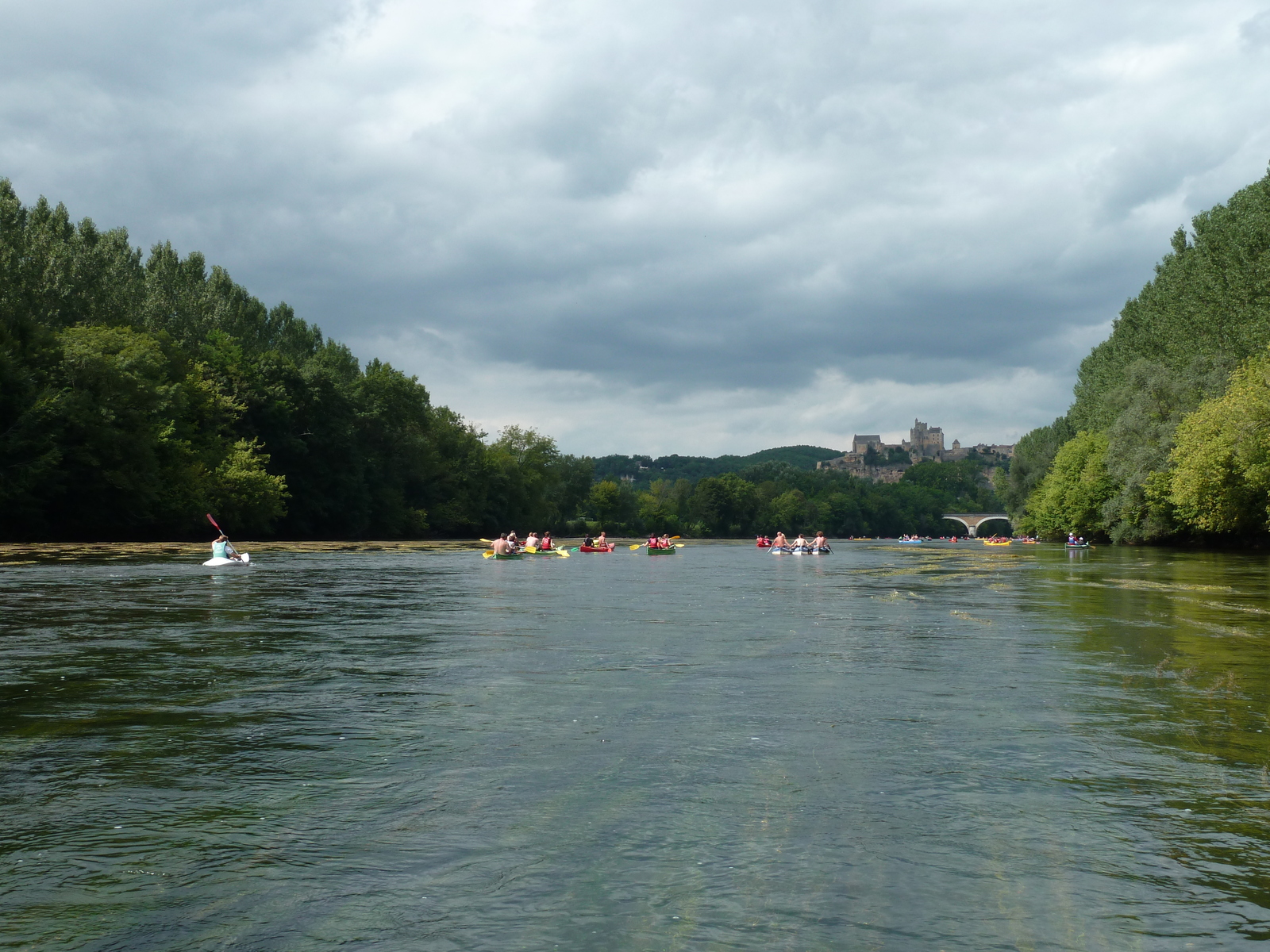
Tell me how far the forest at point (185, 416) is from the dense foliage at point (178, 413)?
131 millimetres

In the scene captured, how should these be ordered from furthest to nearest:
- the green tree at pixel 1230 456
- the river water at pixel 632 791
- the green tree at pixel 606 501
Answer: the green tree at pixel 606 501 < the green tree at pixel 1230 456 < the river water at pixel 632 791

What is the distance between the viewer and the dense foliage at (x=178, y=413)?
56875mm

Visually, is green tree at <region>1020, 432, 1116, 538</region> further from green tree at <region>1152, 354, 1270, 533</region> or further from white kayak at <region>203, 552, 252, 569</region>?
white kayak at <region>203, 552, 252, 569</region>

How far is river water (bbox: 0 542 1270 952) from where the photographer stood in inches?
213

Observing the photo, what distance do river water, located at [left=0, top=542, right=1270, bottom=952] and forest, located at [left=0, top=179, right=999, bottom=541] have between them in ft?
145

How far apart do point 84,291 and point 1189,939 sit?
7279cm

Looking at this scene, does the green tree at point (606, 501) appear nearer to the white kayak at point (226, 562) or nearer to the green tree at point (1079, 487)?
the green tree at point (1079, 487)

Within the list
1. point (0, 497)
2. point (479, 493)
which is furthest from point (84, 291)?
point (479, 493)

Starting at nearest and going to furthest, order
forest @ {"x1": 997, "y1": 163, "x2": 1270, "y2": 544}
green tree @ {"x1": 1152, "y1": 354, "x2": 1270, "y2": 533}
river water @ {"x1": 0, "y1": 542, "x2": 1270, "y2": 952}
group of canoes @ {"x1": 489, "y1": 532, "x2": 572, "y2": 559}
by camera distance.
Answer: river water @ {"x1": 0, "y1": 542, "x2": 1270, "y2": 952}, green tree @ {"x1": 1152, "y1": 354, "x2": 1270, "y2": 533}, forest @ {"x1": 997, "y1": 163, "x2": 1270, "y2": 544}, group of canoes @ {"x1": 489, "y1": 532, "x2": 572, "y2": 559}

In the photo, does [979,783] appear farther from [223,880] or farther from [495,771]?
[223,880]

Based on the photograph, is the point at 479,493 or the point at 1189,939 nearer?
the point at 1189,939

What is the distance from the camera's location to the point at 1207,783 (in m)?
7.98

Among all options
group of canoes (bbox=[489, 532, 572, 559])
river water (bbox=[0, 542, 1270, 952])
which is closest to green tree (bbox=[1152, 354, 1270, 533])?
group of canoes (bbox=[489, 532, 572, 559])

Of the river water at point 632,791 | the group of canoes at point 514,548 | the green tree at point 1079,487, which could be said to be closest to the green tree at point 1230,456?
the green tree at point 1079,487
